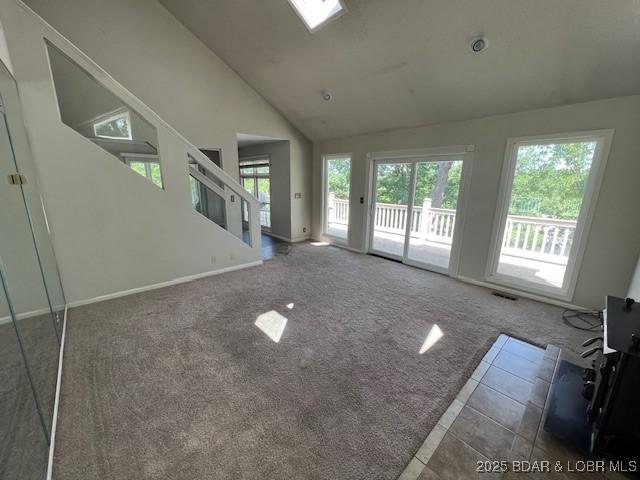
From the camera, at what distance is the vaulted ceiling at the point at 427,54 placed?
2.24 metres

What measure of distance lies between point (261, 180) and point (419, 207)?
4317 mm

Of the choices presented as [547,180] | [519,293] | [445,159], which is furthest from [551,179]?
[519,293]

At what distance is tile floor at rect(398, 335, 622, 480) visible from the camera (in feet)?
4.44

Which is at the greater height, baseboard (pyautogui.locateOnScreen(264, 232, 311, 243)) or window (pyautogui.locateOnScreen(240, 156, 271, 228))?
window (pyautogui.locateOnScreen(240, 156, 271, 228))

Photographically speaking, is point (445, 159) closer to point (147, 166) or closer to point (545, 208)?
point (545, 208)

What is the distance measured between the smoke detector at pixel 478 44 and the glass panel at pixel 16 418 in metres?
4.10

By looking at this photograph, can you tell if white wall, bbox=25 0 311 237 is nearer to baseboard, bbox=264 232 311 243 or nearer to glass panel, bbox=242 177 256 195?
baseboard, bbox=264 232 311 243

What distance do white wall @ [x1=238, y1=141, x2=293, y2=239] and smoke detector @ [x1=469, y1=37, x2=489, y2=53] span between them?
12.6 ft

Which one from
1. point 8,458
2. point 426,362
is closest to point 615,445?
point 426,362

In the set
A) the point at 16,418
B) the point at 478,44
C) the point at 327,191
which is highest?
the point at 478,44

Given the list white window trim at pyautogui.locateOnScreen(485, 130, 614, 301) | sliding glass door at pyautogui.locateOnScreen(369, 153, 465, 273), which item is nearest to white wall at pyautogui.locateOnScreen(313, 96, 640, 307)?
white window trim at pyautogui.locateOnScreen(485, 130, 614, 301)

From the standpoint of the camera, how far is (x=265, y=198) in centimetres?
698

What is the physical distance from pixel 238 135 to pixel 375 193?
295cm

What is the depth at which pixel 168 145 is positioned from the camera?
3.29 m
